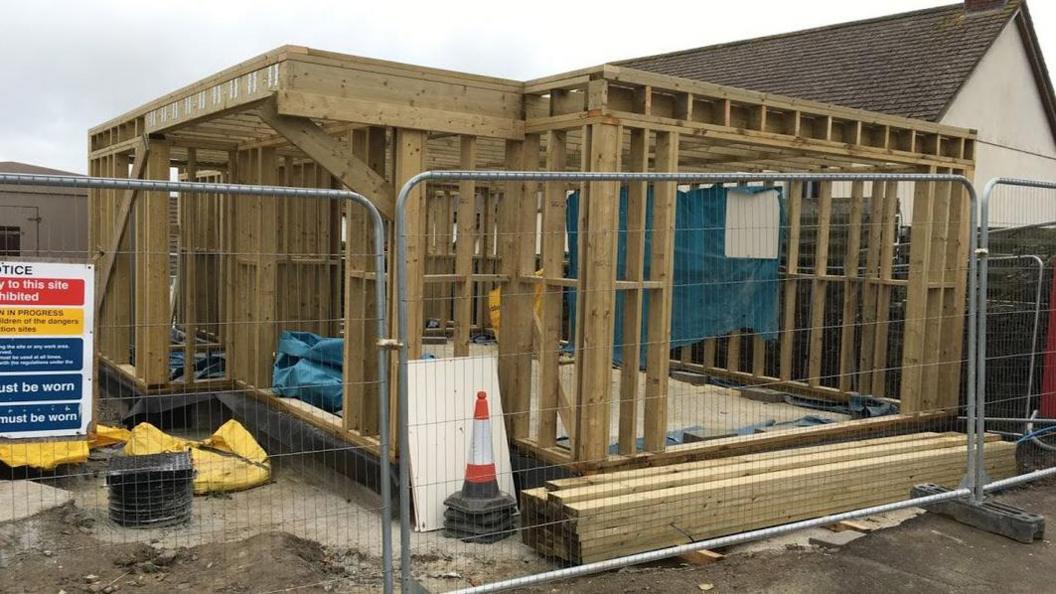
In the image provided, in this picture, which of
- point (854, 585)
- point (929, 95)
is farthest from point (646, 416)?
point (929, 95)

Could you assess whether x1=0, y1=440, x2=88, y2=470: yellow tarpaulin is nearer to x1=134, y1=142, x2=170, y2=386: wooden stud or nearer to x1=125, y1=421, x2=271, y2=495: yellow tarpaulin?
x1=125, y1=421, x2=271, y2=495: yellow tarpaulin

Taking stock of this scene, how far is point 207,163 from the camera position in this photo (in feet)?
36.1

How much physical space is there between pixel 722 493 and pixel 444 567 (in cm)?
199

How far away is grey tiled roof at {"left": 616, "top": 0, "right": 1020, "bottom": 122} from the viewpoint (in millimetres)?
15398

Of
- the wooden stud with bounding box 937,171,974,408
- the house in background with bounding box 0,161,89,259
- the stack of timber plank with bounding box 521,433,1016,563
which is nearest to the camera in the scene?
the stack of timber plank with bounding box 521,433,1016,563

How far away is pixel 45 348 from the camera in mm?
3742

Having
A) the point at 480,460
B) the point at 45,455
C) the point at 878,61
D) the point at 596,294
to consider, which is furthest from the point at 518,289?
the point at 878,61

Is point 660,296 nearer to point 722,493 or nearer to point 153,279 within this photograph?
point 722,493

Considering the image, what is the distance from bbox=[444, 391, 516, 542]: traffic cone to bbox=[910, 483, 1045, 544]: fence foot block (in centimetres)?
314

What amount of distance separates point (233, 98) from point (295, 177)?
165 inches

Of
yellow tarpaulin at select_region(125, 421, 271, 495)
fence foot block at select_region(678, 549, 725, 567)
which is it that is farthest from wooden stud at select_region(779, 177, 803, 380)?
yellow tarpaulin at select_region(125, 421, 271, 495)

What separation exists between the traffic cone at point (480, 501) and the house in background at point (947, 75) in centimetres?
1172

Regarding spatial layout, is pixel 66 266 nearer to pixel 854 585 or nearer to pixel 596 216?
pixel 596 216

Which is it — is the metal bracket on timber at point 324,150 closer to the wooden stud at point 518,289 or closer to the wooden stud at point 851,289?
the wooden stud at point 518,289
